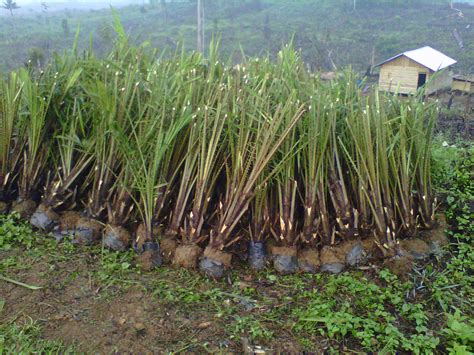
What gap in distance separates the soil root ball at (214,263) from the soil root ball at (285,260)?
247mm

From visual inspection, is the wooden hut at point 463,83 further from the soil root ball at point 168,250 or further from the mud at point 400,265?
the soil root ball at point 168,250

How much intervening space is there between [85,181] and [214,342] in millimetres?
1322

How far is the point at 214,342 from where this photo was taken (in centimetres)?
170

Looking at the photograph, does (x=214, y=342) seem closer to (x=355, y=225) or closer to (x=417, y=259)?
(x=355, y=225)

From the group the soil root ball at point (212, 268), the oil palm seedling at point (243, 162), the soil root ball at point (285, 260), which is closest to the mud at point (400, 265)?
the soil root ball at point (285, 260)

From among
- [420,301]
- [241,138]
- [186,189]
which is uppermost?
[241,138]

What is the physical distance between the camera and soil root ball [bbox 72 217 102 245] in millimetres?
2379

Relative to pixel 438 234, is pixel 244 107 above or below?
above

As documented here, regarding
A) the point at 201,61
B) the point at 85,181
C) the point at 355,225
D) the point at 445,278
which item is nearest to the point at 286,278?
the point at 355,225

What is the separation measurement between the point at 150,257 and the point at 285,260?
26.3 inches

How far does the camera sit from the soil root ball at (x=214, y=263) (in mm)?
2094

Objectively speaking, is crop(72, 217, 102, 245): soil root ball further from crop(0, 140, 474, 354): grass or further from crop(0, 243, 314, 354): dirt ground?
crop(0, 243, 314, 354): dirt ground

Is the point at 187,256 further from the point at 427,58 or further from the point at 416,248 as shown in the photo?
the point at 427,58

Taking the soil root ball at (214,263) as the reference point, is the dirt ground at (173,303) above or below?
below
